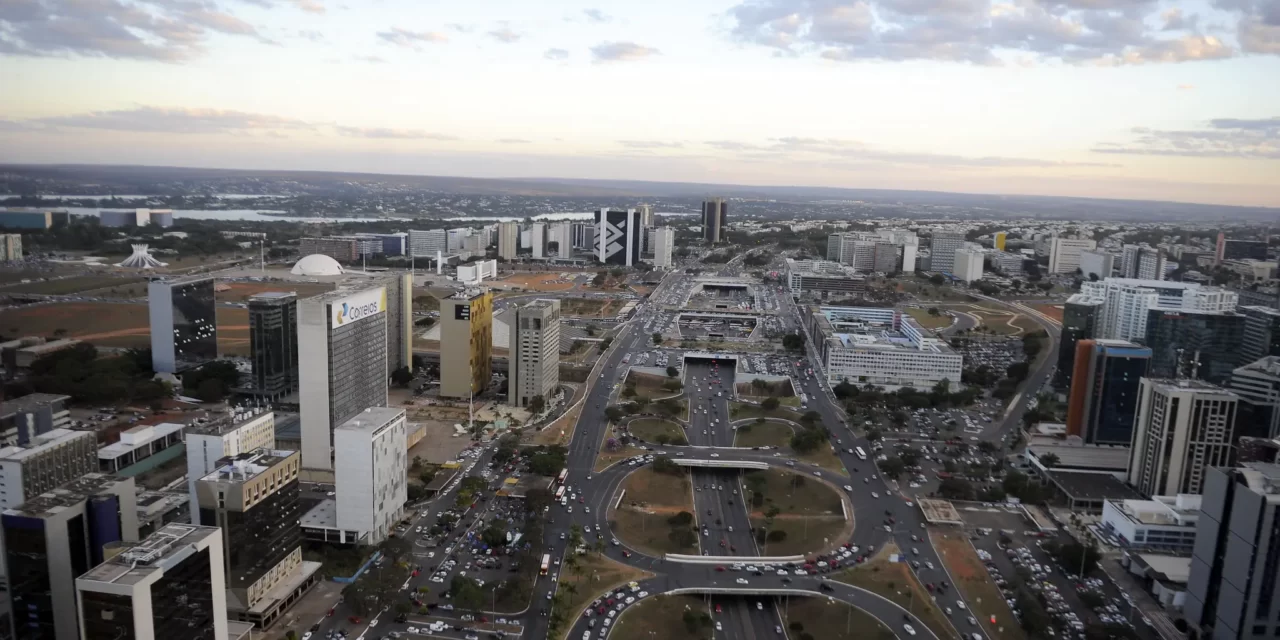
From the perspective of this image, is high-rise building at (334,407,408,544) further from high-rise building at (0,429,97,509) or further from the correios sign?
high-rise building at (0,429,97,509)

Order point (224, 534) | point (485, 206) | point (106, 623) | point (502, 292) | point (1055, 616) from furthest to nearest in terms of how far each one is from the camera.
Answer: point (485, 206)
point (502, 292)
point (1055, 616)
point (224, 534)
point (106, 623)

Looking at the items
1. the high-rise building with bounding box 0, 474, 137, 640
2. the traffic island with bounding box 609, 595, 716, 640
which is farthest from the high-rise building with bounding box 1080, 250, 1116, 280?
the high-rise building with bounding box 0, 474, 137, 640

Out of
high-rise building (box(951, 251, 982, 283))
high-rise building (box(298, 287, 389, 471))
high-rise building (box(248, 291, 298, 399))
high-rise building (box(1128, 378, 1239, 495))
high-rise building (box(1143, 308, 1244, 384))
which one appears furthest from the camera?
high-rise building (box(951, 251, 982, 283))

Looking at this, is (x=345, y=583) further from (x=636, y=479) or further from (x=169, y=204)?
(x=169, y=204)

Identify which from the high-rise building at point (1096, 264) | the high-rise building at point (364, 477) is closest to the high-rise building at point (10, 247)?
the high-rise building at point (364, 477)

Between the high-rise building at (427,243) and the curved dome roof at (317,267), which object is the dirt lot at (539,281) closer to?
the high-rise building at (427,243)

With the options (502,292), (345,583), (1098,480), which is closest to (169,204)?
(502,292)
